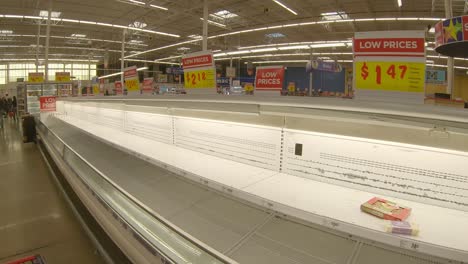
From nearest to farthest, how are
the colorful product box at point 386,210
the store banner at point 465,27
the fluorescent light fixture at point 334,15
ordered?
the colorful product box at point 386,210
the store banner at point 465,27
the fluorescent light fixture at point 334,15

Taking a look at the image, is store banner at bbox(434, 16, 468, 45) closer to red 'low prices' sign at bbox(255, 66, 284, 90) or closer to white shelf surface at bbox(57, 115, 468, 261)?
red 'low prices' sign at bbox(255, 66, 284, 90)

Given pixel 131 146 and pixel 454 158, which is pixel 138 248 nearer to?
pixel 131 146

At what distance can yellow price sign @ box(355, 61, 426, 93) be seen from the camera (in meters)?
1.23

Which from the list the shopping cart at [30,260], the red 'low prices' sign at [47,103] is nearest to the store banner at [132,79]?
the shopping cart at [30,260]

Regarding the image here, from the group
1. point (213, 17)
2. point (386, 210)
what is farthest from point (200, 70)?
point (213, 17)

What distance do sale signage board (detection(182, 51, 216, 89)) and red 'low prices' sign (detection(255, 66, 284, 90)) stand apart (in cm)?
68

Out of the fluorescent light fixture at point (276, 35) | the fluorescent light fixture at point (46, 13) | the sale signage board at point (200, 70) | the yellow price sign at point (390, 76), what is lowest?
the yellow price sign at point (390, 76)

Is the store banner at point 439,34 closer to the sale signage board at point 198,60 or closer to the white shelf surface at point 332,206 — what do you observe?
the sale signage board at point 198,60

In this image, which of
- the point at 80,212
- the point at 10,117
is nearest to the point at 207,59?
the point at 80,212

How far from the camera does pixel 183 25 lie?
1675 centimetres

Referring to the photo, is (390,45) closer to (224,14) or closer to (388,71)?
(388,71)

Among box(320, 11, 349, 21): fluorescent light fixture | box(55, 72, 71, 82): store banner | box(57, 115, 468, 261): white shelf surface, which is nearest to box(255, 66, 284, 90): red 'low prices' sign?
box(57, 115, 468, 261): white shelf surface

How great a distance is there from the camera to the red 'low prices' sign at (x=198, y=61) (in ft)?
9.18

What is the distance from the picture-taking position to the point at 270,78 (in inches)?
127
